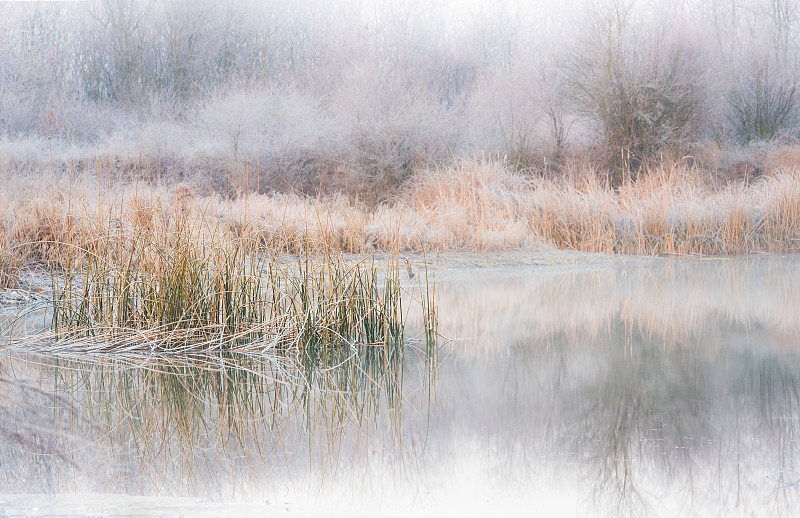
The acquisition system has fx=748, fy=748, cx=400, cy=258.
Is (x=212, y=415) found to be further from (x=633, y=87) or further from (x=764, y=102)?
(x=764, y=102)

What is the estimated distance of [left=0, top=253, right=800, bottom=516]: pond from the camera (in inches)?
81.4

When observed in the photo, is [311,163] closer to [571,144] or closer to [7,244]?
[571,144]

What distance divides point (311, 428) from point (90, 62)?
25820 mm

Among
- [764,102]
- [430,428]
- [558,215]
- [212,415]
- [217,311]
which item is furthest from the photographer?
[764,102]

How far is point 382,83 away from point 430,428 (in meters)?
14.3

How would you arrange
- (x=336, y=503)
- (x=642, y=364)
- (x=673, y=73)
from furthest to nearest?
(x=673, y=73), (x=642, y=364), (x=336, y=503)

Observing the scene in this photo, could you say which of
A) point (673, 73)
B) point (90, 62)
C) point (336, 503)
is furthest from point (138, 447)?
point (90, 62)

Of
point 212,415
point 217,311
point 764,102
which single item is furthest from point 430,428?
point 764,102

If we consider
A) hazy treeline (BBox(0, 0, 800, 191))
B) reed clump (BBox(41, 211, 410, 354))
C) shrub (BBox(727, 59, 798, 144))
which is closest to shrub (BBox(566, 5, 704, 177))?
hazy treeline (BBox(0, 0, 800, 191))

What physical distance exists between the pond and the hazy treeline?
8890 mm

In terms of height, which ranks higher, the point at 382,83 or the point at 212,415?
the point at 382,83

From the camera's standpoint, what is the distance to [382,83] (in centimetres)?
1628

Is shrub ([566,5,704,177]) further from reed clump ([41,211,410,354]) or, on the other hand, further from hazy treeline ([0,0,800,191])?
reed clump ([41,211,410,354])

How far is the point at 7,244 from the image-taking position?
5973 mm
